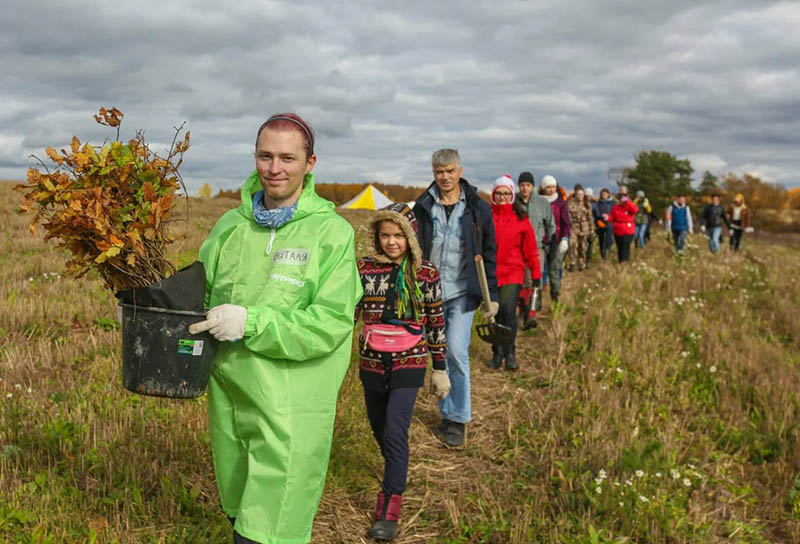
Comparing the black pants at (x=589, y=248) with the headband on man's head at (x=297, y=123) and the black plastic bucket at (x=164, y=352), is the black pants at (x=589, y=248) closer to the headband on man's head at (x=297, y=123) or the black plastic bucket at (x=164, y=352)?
the headband on man's head at (x=297, y=123)

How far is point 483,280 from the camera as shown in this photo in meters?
5.28

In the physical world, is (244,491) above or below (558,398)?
above

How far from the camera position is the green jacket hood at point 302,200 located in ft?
8.51

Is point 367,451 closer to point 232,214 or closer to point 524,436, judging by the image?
point 524,436

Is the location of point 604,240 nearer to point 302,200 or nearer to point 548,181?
point 548,181

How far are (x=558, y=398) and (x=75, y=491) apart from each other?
4.15 meters

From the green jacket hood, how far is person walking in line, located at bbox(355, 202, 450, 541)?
1.20 metres

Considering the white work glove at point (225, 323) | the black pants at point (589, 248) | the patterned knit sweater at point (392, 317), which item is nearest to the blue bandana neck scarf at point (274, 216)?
the white work glove at point (225, 323)

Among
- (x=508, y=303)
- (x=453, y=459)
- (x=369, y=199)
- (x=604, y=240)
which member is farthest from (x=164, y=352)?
(x=369, y=199)

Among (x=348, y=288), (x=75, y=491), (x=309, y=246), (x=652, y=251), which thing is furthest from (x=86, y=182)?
(x=652, y=251)

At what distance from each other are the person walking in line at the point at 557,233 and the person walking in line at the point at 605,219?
20.5 ft

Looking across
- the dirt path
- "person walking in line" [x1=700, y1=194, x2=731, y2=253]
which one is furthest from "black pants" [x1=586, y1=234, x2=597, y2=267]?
the dirt path

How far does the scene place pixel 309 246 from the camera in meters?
2.52

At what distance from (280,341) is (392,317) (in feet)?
5.14
